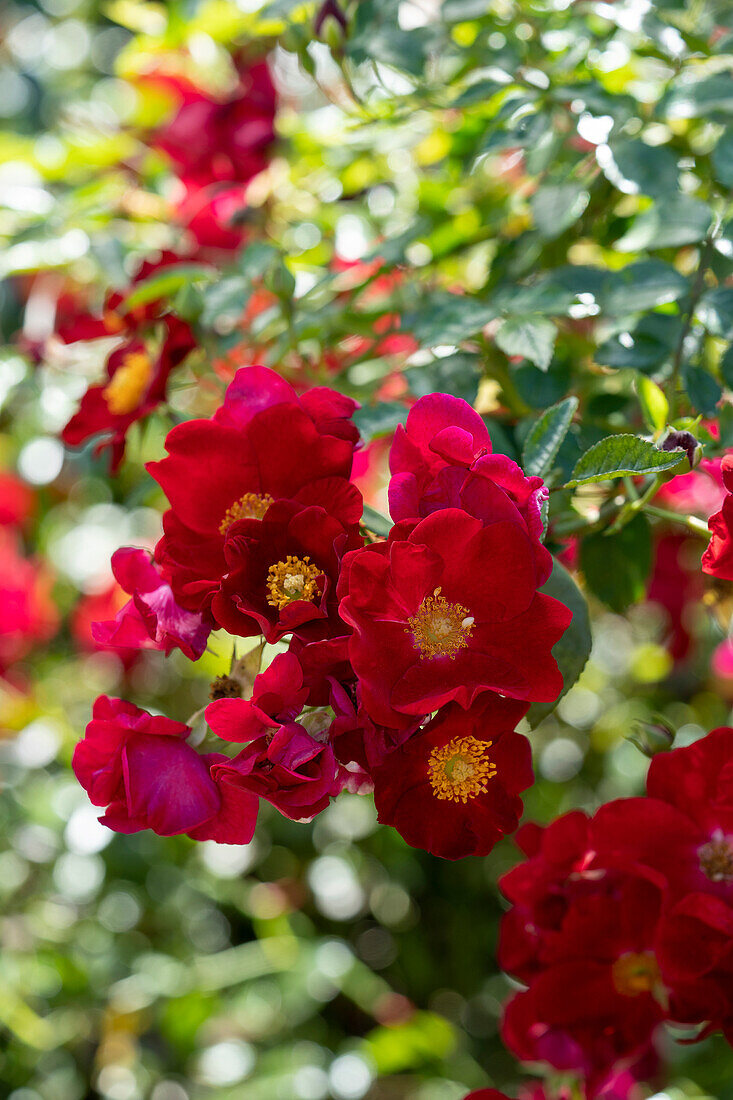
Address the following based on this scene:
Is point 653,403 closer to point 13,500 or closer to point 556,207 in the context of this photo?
point 556,207

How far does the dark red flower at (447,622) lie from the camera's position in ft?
1.29

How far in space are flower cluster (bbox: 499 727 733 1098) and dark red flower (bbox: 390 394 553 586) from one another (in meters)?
0.19

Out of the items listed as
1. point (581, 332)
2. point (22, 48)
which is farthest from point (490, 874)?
point (22, 48)

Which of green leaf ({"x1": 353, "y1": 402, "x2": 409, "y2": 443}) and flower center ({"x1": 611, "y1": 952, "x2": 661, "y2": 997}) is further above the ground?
green leaf ({"x1": 353, "y1": 402, "x2": 409, "y2": 443})

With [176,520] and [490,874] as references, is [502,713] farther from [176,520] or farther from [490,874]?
[490,874]

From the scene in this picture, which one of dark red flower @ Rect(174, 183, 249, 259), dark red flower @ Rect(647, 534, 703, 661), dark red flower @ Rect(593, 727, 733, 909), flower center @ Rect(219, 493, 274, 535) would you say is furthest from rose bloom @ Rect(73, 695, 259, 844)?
dark red flower @ Rect(647, 534, 703, 661)

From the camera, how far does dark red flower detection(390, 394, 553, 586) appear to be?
16.1 inches

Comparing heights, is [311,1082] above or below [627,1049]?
below

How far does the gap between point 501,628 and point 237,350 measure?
51cm

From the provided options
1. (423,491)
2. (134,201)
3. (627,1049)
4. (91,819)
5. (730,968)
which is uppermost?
(423,491)

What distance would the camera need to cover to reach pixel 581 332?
0.88 metres

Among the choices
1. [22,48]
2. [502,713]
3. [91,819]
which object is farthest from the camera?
[22,48]

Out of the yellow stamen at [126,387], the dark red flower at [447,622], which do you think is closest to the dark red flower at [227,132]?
the yellow stamen at [126,387]

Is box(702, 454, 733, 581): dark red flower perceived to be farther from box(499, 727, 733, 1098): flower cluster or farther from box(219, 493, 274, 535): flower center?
box(219, 493, 274, 535): flower center
